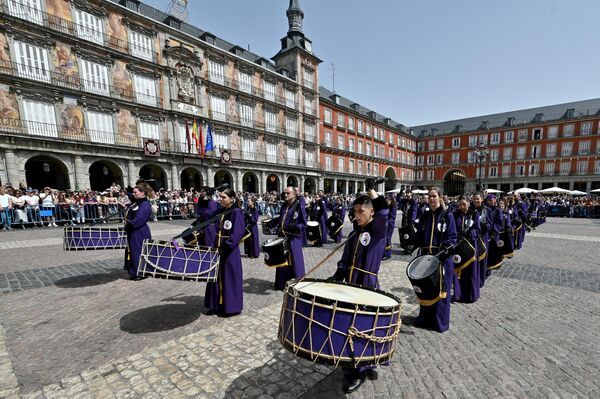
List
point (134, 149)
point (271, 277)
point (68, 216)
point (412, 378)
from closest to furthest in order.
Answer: point (412, 378) → point (271, 277) → point (68, 216) → point (134, 149)

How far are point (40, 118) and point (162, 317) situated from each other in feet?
73.0

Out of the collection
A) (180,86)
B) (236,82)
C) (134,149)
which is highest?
(236,82)

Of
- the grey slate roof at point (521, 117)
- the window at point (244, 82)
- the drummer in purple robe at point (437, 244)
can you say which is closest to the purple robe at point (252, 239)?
the drummer in purple robe at point (437, 244)

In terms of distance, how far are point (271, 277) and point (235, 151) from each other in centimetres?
2419

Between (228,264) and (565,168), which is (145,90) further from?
(565,168)

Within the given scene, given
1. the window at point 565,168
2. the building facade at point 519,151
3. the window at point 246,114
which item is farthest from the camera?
the window at point 565,168

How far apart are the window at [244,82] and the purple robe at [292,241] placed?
27.2 metres

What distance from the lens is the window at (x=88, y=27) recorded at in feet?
63.7

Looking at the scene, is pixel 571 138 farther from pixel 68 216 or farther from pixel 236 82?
pixel 68 216

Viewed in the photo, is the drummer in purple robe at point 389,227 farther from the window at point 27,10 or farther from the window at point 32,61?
the window at point 27,10

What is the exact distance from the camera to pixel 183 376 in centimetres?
291

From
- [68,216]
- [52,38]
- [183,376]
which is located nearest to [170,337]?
[183,376]

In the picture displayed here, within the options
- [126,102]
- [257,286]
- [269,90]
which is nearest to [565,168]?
[269,90]

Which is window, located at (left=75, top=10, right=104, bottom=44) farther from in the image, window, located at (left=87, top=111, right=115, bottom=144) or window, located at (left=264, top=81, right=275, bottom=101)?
window, located at (left=264, top=81, right=275, bottom=101)
